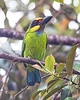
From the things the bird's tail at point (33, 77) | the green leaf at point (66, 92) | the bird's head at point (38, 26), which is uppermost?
the bird's head at point (38, 26)

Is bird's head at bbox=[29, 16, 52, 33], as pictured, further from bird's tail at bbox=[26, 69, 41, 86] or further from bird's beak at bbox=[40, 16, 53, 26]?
bird's tail at bbox=[26, 69, 41, 86]

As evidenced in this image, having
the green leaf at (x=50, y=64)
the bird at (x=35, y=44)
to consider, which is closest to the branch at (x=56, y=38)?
the bird at (x=35, y=44)

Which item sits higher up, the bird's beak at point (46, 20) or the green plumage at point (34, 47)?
the bird's beak at point (46, 20)

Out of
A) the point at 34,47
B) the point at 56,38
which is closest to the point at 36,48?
the point at 34,47

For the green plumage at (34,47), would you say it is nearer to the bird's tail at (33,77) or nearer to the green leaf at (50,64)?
the bird's tail at (33,77)

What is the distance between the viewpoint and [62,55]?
9.33 feet

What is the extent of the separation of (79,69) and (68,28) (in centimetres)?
186

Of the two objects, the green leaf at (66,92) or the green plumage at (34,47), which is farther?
the green plumage at (34,47)

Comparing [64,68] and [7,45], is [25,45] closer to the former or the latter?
[7,45]

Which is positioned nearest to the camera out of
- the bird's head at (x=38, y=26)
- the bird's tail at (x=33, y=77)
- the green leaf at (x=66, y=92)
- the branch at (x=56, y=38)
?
the green leaf at (x=66, y=92)

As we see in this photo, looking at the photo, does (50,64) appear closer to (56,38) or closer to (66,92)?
(66,92)

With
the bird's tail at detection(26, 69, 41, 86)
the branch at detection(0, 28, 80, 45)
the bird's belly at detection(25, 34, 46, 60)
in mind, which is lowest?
the bird's tail at detection(26, 69, 41, 86)

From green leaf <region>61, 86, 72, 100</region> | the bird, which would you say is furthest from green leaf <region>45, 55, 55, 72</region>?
the bird

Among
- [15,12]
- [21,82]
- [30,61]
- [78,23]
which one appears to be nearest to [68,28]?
[78,23]
